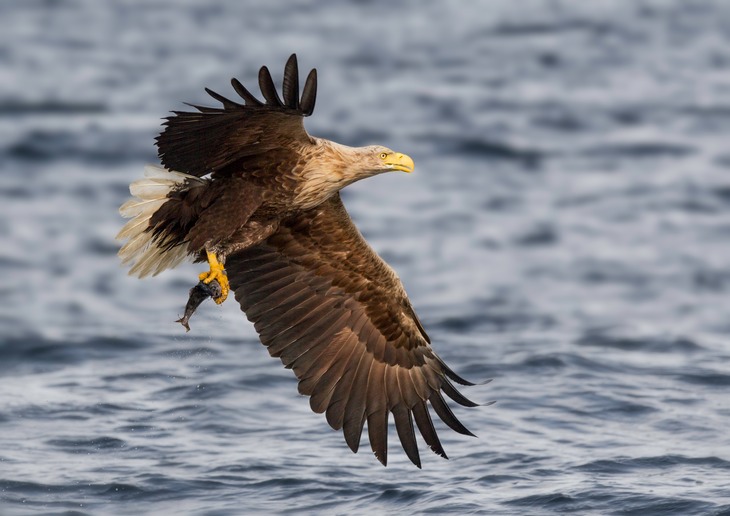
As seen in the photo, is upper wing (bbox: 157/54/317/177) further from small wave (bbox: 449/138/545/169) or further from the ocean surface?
small wave (bbox: 449/138/545/169)

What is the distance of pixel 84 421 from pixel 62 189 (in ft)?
15.6

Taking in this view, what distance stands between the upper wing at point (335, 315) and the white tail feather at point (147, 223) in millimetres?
351

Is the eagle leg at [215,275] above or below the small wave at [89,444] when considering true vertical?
above

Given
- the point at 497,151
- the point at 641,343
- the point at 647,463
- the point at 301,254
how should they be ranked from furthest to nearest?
1. the point at 497,151
2. the point at 641,343
3. the point at 647,463
4. the point at 301,254

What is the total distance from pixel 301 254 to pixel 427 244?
14.9ft

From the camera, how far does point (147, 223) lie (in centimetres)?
737

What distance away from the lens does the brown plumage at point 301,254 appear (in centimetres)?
672

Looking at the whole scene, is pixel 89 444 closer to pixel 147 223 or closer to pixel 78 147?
pixel 147 223

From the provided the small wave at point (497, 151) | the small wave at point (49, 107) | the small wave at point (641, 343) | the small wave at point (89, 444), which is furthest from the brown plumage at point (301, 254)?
the small wave at point (49, 107)

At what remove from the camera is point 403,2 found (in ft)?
56.6

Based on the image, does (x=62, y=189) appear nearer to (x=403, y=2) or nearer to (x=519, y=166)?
(x=519, y=166)

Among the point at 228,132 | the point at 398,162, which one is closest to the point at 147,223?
the point at 228,132

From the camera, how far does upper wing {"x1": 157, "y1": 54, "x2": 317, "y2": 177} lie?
6.39 meters

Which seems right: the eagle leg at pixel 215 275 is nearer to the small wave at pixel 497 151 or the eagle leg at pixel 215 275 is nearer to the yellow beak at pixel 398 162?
the yellow beak at pixel 398 162
